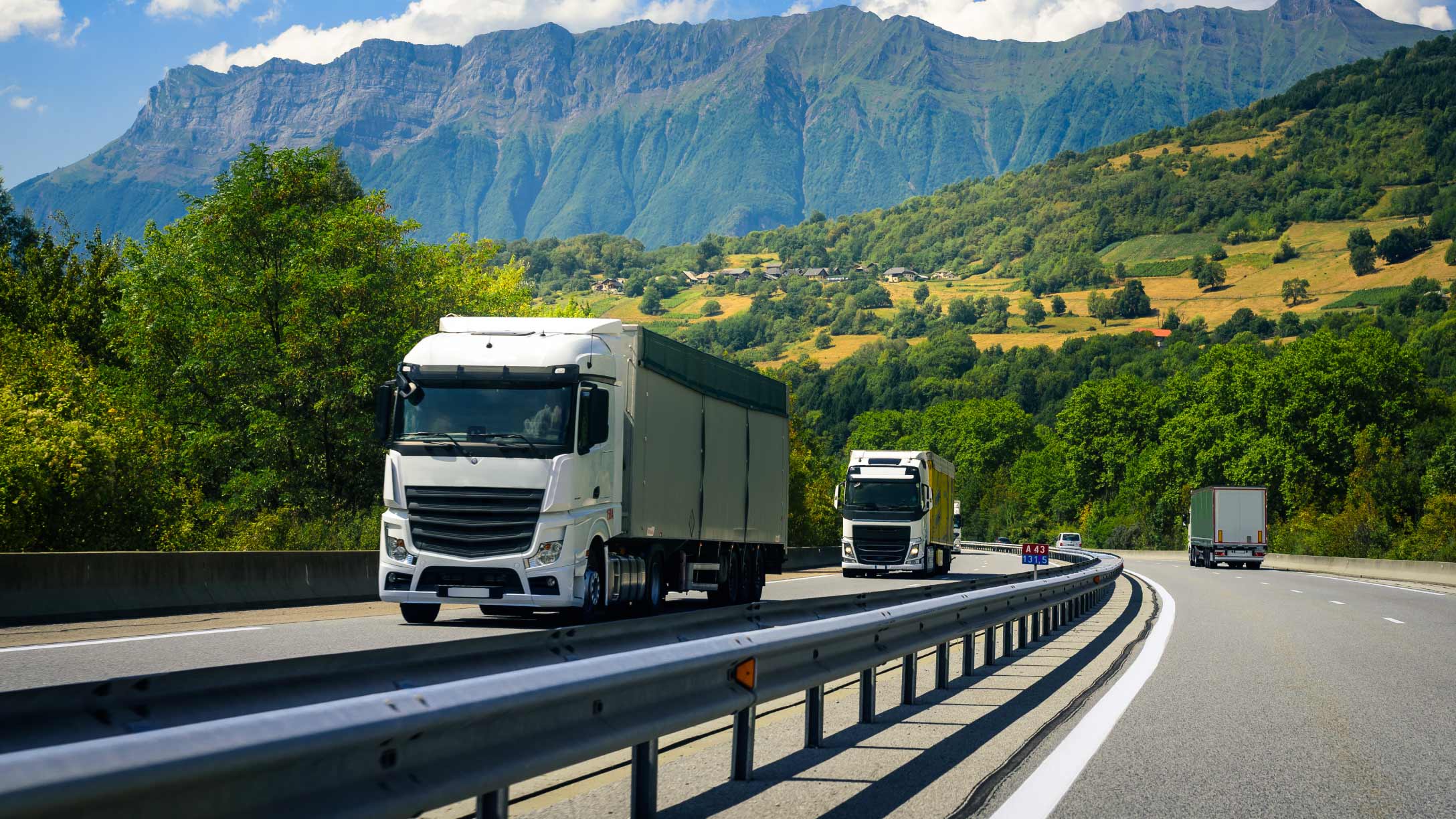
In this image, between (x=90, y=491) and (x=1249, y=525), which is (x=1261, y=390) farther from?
(x=90, y=491)

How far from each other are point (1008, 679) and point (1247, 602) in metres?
16.5

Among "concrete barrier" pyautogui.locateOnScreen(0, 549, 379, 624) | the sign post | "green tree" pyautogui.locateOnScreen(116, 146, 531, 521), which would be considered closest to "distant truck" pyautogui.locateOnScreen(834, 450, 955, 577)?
"green tree" pyautogui.locateOnScreen(116, 146, 531, 521)

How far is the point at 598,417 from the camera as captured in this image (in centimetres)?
1653

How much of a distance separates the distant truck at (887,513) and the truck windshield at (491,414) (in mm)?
21956

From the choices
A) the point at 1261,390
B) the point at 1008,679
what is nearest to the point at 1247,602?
the point at 1008,679

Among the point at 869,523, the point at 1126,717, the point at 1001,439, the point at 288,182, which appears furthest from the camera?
the point at 1001,439

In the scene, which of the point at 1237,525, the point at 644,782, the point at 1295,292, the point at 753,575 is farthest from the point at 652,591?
the point at 1295,292

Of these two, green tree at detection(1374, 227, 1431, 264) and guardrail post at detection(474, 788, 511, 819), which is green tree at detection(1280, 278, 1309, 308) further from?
guardrail post at detection(474, 788, 511, 819)

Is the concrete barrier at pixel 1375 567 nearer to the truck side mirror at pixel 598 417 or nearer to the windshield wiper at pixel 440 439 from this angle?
the truck side mirror at pixel 598 417

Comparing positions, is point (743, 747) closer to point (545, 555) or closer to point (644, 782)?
point (644, 782)

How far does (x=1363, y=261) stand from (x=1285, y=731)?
202034 mm

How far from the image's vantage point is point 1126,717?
9.97 m

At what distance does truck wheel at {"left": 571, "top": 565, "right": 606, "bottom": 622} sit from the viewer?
53.6ft

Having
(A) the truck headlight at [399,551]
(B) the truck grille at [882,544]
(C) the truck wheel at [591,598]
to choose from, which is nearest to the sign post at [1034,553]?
(C) the truck wheel at [591,598]
